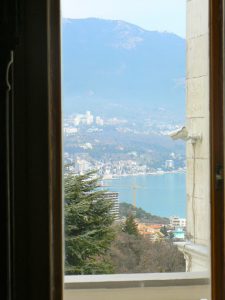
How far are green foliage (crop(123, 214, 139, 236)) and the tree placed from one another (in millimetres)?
86

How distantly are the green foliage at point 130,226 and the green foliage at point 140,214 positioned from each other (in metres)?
0.03

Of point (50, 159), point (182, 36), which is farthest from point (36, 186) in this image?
point (182, 36)

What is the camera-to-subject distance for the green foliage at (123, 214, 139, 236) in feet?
8.10

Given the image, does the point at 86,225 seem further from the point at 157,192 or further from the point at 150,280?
the point at 150,280

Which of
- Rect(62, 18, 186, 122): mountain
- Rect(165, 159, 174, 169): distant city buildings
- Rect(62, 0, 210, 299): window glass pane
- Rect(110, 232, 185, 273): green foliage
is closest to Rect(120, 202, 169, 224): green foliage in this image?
Rect(62, 0, 210, 299): window glass pane

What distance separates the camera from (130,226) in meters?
2.50

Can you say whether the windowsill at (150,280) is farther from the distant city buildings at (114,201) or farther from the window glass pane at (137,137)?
the distant city buildings at (114,201)

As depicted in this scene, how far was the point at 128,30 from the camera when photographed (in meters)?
2.40

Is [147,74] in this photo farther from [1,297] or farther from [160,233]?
[1,297]

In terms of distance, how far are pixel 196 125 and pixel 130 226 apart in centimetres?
70

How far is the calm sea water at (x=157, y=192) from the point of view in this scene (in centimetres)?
244

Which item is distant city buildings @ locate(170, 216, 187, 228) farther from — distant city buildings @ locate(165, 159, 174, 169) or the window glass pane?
distant city buildings @ locate(165, 159, 174, 169)

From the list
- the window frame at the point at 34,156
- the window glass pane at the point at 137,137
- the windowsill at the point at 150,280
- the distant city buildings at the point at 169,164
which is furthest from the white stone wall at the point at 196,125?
the window frame at the point at 34,156

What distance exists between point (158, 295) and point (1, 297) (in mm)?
1416
